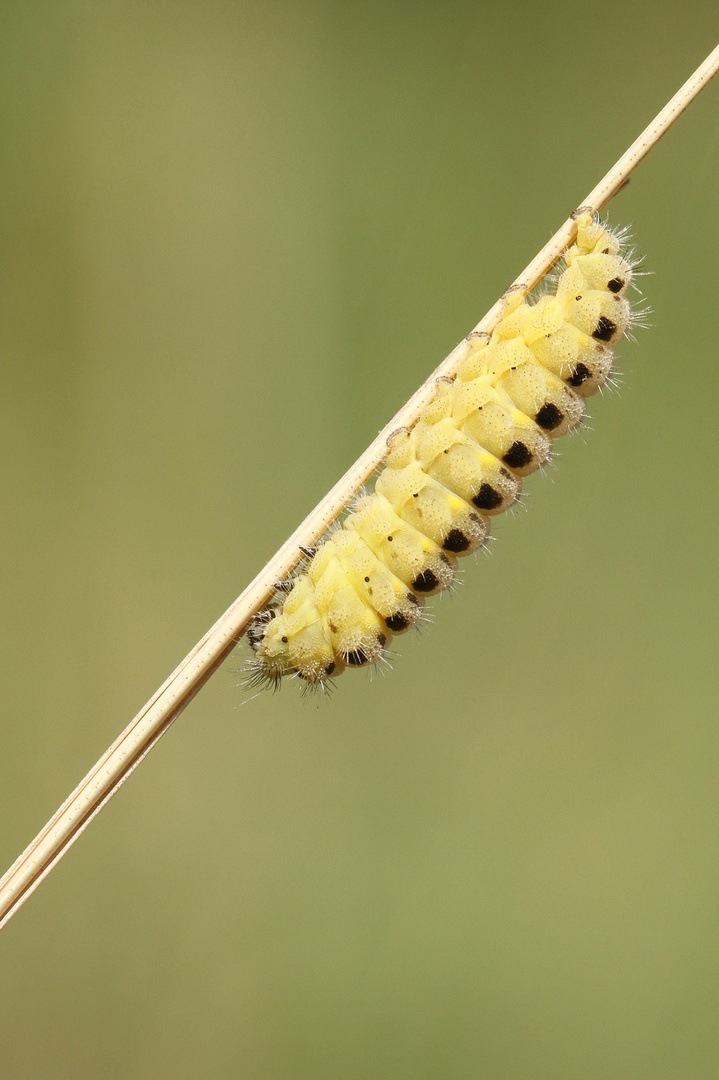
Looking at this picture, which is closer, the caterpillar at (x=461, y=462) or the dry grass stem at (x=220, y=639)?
the dry grass stem at (x=220, y=639)

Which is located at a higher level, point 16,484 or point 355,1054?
point 16,484

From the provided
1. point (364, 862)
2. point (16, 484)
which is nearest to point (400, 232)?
point (16, 484)

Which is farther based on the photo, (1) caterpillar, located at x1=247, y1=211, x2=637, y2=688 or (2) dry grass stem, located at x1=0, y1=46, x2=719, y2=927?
(1) caterpillar, located at x1=247, y1=211, x2=637, y2=688

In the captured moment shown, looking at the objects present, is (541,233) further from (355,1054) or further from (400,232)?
(355,1054)

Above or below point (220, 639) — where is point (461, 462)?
above
